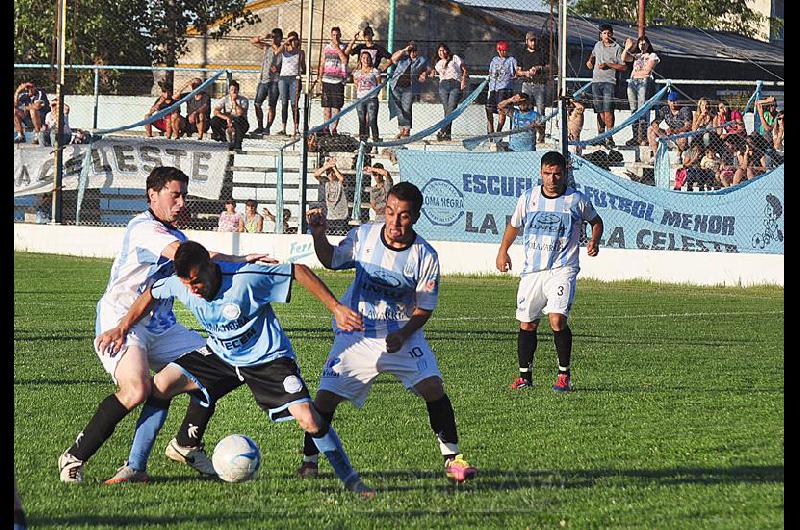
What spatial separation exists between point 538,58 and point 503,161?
210 cm

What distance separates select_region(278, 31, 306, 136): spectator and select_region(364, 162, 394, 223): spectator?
1.79 metres

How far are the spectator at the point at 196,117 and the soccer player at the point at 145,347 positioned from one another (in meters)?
17.2

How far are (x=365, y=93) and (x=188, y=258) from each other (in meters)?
17.5

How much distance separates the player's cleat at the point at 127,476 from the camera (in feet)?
21.0

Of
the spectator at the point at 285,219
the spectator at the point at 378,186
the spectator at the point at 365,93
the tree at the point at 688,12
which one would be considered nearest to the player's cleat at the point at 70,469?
the spectator at the point at 378,186

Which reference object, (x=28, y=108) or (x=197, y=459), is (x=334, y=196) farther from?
(x=197, y=459)

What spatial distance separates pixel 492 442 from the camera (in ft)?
25.1

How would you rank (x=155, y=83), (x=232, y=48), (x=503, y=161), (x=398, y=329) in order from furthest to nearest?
(x=232, y=48) → (x=155, y=83) → (x=503, y=161) → (x=398, y=329)

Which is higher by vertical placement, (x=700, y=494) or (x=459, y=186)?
(x=459, y=186)

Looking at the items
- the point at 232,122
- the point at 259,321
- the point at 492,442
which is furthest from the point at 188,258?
the point at 232,122

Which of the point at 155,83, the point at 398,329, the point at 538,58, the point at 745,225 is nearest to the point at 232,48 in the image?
the point at 155,83

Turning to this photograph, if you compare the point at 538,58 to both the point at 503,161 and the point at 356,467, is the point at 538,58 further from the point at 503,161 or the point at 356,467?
the point at 356,467

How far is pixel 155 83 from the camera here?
89.5 feet

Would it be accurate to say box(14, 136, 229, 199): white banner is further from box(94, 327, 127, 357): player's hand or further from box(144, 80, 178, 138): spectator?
box(94, 327, 127, 357): player's hand
